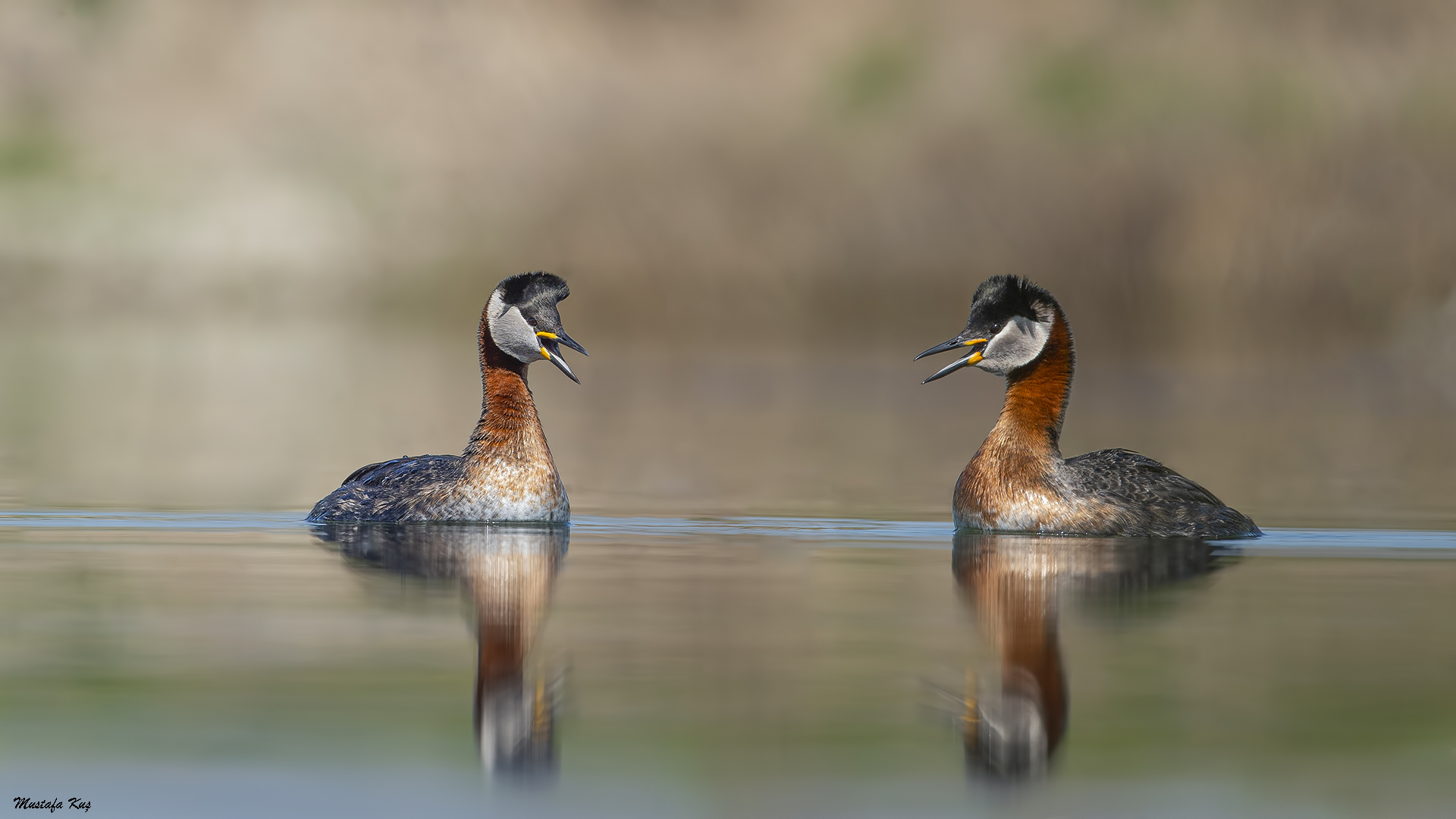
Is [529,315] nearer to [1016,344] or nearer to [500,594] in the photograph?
[1016,344]

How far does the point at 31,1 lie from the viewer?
99875 millimetres

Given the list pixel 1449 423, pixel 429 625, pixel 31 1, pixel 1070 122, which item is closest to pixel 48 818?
pixel 429 625

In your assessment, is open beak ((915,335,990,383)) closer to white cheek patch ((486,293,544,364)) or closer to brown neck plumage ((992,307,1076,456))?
brown neck plumage ((992,307,1076,456))

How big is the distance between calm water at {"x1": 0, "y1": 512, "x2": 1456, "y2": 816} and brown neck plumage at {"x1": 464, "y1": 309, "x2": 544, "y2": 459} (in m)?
1.00

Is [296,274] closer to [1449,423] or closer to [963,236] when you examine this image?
[963,236]

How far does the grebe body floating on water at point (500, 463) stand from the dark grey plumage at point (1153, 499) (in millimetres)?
3554

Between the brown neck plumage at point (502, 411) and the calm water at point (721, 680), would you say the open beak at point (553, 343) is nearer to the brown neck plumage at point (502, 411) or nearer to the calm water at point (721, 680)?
the brown neck plumage at point (502, 411)

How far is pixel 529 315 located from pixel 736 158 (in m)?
79.2

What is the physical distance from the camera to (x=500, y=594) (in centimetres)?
1112

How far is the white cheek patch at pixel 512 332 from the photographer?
14578mm

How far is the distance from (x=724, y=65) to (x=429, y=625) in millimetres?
87115
